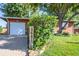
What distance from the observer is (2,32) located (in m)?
4.55

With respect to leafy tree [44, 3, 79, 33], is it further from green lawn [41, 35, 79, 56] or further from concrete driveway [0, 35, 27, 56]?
concrete driveway [0, 35, 27, 56]

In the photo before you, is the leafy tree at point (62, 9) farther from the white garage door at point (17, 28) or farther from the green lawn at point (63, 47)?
the white garage door at point (17, 28)

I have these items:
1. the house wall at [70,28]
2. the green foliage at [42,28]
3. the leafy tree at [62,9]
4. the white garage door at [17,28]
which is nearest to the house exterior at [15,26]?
the white garage door at [17,28]

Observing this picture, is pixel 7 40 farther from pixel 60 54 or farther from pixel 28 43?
pixel 60 54

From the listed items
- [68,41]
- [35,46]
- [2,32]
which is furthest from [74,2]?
[2,32]

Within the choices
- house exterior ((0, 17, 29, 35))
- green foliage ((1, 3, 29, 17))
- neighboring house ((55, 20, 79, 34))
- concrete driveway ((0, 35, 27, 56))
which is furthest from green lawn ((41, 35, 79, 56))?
green foliage ((1, 3, 29, 17))

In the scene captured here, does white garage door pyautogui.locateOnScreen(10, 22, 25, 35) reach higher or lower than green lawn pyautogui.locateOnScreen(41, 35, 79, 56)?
higher

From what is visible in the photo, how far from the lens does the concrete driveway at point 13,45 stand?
4.55 meters

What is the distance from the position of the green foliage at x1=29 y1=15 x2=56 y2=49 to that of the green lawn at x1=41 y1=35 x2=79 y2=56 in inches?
5.7

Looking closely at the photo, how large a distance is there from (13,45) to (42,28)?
531mm

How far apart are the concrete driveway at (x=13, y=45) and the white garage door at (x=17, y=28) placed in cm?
8

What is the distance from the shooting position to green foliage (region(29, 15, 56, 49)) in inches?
182

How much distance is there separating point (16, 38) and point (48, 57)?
57 centimetres

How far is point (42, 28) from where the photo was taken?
4.69 meters
